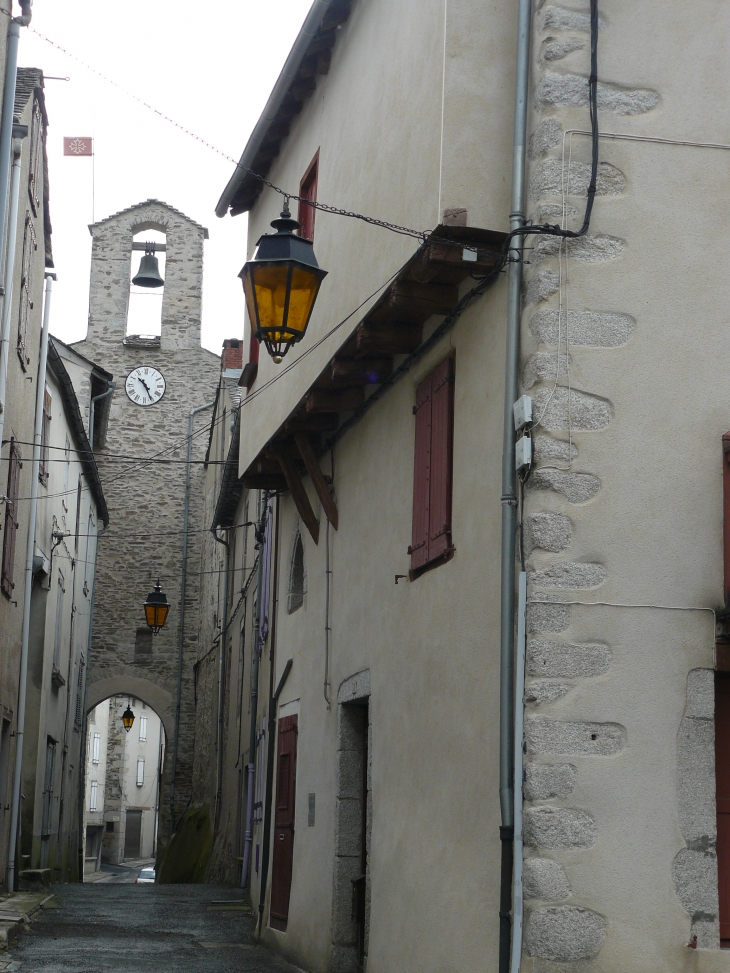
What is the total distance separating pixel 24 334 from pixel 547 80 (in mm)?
8573

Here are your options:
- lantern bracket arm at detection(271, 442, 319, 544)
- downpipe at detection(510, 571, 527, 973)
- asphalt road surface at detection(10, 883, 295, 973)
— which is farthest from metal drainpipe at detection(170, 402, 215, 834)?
downpipe at detection(510, 571, 527, 973)

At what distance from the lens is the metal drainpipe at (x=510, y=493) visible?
5207 millimetres

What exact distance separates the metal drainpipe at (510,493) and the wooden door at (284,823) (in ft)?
16.2

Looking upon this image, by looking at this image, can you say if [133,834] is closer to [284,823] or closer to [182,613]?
[182,613]

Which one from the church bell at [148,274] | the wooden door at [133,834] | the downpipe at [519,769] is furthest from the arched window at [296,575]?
the wooden door at [133,834]

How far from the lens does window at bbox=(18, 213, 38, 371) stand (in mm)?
12869

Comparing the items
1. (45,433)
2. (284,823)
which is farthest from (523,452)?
(45,433)

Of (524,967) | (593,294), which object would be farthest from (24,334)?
(524,967)

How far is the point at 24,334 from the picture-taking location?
13109 millimetres

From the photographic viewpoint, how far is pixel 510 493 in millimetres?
5508

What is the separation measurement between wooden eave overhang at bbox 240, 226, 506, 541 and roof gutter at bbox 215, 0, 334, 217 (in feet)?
3.89

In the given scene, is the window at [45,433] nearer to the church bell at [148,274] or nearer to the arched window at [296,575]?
the arched window at [296,575]

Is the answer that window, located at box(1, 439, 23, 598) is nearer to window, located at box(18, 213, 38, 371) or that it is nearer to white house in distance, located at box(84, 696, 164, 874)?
window, located at box(18, 213, 38, 371)

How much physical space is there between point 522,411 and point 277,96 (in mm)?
5224
